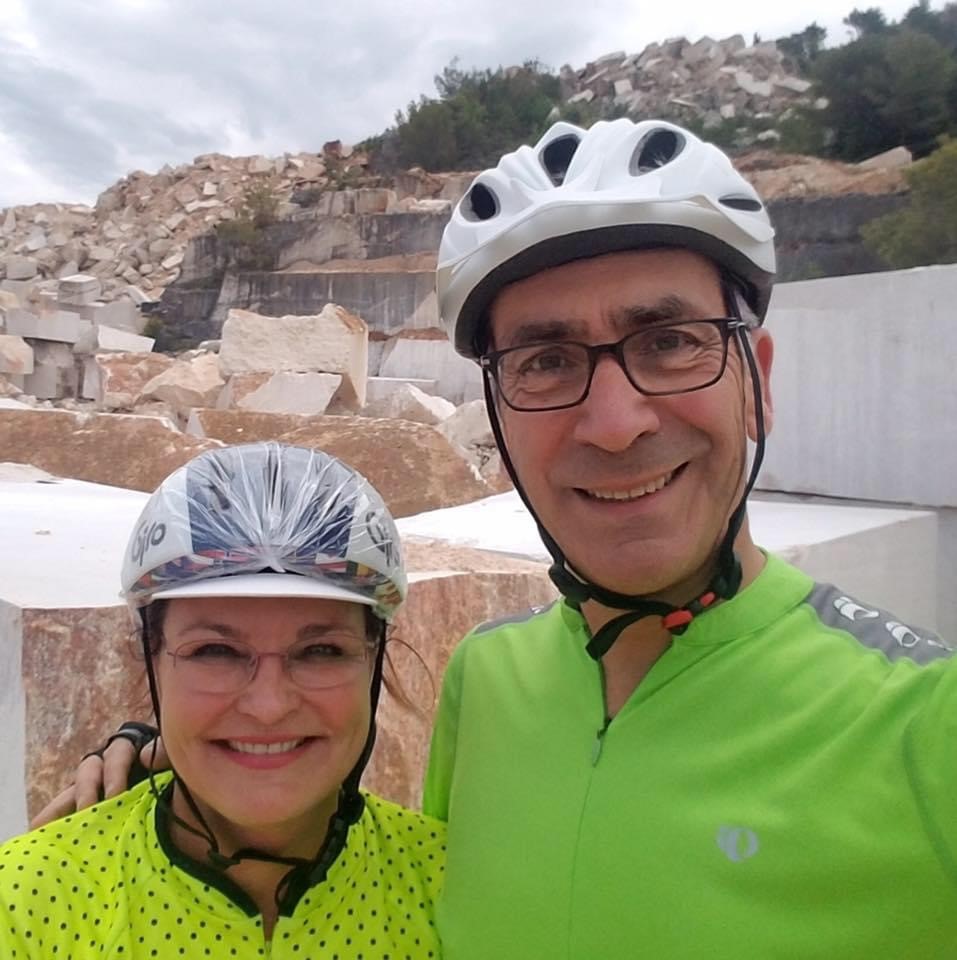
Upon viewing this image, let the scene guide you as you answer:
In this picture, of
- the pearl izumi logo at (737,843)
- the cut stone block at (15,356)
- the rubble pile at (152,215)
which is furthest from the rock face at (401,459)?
the rubble pile at (152,215)

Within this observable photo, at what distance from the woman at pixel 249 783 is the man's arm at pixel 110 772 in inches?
4.1

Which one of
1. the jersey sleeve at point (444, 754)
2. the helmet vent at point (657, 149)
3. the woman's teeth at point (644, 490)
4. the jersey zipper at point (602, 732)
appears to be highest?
the helmet vent at point (657, 149)

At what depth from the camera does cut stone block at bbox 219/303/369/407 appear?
507 inches

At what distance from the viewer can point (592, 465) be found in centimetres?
142

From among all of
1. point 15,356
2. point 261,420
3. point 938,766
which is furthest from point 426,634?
point 15,356

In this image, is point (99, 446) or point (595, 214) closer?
point (595, 214)

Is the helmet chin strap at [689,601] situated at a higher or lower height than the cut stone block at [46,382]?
lower

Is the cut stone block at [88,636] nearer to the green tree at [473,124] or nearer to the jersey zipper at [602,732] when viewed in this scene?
the jersey zipper at [602,732]

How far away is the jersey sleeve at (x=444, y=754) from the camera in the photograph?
1.74m

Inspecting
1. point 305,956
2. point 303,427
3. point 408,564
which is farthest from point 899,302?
point 305,956

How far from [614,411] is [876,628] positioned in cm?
49

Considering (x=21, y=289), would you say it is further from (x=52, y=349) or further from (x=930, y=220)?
(x=930, y=220)

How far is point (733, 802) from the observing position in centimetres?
123

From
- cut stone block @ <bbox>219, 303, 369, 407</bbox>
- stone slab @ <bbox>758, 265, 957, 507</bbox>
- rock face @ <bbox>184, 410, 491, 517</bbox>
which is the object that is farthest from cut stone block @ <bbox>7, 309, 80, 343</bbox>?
stone slab @ <bbox>758, 265, 957, 507</bbox>
